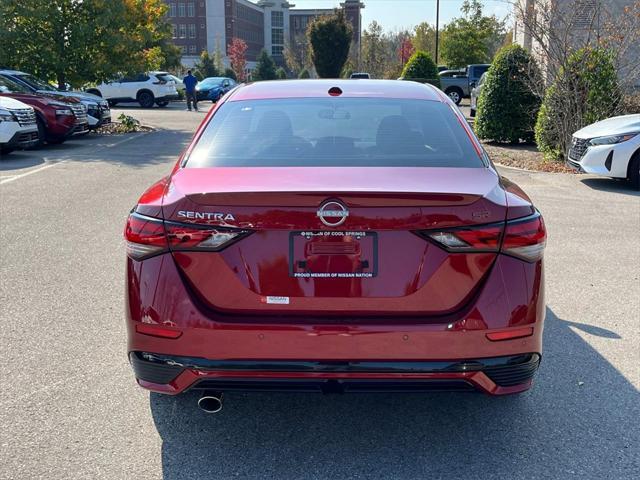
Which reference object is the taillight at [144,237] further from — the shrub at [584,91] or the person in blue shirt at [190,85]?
the person in blue shirt at [190,85]

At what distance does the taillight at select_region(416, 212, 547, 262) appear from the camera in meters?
2.81

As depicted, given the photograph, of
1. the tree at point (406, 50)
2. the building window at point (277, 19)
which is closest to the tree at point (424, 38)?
the tree at point (406, 50)

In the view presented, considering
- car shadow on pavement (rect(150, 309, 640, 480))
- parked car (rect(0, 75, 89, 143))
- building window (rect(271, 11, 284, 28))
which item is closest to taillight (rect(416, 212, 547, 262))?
car shadow on pavement (rect(150, 309, 640, 480))

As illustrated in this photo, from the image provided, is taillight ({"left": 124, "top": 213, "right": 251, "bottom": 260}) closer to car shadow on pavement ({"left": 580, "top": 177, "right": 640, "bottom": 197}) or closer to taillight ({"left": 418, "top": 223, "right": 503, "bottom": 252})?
taillight ({"left": 418, "top": 223, "right": 503, "bottom": 252})

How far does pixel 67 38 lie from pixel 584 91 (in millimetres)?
14579

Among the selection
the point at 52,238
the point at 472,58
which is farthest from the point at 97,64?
the point at 472,58

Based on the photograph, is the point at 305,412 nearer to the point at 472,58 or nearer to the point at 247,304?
the point at 247,304

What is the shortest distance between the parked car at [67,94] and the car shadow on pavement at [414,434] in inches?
598

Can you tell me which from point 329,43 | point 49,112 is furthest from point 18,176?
point 329,43

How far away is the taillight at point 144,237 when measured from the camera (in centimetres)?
288

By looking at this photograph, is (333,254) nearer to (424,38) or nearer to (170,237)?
(170,237)

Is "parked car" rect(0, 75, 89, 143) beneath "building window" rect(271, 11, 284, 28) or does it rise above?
beneath

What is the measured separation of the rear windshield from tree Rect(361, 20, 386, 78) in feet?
155

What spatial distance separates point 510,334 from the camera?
9.41 feet
